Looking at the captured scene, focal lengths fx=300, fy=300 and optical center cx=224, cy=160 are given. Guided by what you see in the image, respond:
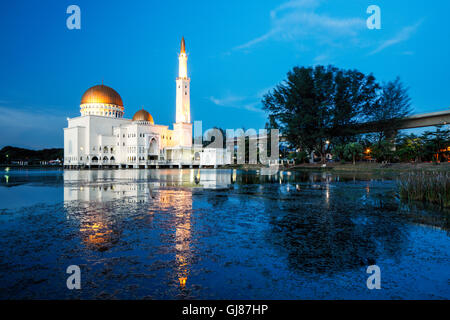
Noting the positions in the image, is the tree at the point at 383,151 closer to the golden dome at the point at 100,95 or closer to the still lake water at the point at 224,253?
the still lake water at the point at 224,253

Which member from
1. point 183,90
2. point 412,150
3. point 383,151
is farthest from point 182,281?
point 183,90

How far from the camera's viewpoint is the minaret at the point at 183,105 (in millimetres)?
83812

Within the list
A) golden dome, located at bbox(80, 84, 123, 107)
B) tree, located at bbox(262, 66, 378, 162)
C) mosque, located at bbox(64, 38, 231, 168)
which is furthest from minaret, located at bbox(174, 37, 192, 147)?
tree, located at bbox(262, 66, 378, 162)

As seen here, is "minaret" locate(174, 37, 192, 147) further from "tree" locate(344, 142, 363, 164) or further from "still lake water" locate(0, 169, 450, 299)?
"still lake water" locate(0, 169, 450, 299)

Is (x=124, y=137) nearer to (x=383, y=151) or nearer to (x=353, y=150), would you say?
(x=353, y=150)

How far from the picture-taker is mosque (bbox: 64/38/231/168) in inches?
3071

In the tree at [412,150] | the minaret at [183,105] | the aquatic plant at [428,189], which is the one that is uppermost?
the minaret at [183,105]

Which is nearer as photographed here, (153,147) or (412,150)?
(412,150)

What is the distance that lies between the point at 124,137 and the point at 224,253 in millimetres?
82297

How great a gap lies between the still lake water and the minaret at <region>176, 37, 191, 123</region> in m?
77.0

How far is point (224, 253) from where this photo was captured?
5160 millimetres

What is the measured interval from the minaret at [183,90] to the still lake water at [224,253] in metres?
77.0

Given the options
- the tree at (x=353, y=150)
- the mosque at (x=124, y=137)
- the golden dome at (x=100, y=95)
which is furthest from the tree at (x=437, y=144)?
the golden dome at (x=100, y=95)
